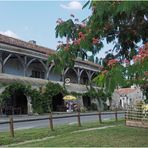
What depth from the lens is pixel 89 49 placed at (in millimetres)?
12961

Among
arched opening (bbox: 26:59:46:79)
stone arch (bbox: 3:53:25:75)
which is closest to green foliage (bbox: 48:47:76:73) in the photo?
stone arch (bbox: 3:53:25:75)

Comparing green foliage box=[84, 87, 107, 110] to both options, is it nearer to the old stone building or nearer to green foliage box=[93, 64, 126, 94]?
the old stone building

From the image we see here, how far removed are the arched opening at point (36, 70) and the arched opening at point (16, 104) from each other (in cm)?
386

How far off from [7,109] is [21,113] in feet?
9.10

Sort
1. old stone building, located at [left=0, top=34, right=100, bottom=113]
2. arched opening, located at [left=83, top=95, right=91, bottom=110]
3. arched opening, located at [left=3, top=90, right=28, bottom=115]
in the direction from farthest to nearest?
arched opening, located at [left=83, top=95, right=91, bottom=110] → arched opening, located at [left=3, top=90, right=28, bottom=115] → old stone building, located at [left=0, top=34, right=100, bottom=113]

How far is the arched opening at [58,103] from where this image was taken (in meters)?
58.5

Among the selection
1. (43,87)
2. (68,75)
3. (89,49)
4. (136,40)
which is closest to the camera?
(89,49)

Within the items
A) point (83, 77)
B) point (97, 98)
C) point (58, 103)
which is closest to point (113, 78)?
point (58, 103)

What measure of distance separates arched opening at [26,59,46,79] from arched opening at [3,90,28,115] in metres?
3.86

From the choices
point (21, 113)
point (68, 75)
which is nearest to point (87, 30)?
point (21, 113)

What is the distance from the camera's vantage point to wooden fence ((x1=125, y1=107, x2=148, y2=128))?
72.5 ft

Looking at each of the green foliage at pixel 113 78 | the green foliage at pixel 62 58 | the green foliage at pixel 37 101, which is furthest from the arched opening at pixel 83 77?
the green foliage at pixel 113 78

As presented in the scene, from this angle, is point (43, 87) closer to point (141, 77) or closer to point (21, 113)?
point (21, 113)

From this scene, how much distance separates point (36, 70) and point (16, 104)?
22.9ft
